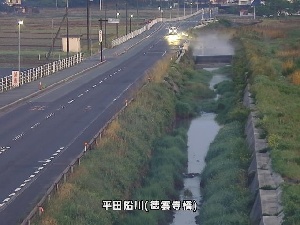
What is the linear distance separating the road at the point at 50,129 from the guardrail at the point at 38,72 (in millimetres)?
2041

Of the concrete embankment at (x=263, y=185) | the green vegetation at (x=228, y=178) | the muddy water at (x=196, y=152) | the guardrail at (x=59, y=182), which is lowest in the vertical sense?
the muddy water at (x=196, y=152)

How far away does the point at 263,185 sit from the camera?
24.5 m

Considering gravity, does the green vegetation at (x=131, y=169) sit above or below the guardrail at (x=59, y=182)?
below

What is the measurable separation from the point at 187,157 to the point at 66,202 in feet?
50.6

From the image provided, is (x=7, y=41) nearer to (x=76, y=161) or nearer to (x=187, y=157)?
(x=187, y=157)

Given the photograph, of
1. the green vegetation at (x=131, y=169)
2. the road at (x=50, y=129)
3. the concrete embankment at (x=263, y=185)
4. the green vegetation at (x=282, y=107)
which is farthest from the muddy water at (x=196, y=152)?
the road at (x=50, y=129)

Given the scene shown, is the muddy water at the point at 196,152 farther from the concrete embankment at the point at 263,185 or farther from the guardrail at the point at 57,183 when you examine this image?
the guardrail at the point at 57,183

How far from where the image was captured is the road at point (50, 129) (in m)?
24.2

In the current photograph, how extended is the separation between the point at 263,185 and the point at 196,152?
46.6 ft

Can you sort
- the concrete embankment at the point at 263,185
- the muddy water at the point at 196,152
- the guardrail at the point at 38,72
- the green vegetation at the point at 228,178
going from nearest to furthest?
the concrete embankment at the point at 263,185, the green vegetation at the point at 228,178, the muddy water at the point at 196,152, the guardrail at the point at 38,72

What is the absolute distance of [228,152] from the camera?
32.6 m

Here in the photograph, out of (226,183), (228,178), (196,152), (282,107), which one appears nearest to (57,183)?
(226,183)

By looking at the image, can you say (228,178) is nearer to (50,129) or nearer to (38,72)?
(50,129)

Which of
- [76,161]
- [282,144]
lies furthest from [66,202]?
[282,144]
